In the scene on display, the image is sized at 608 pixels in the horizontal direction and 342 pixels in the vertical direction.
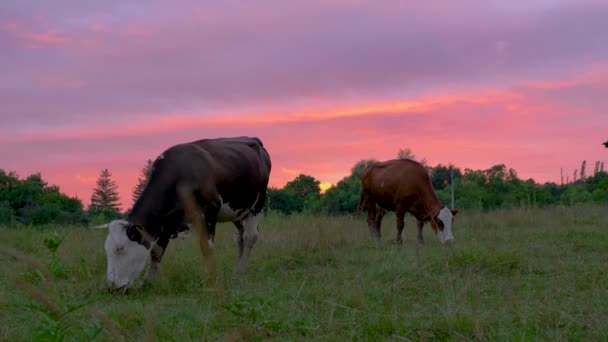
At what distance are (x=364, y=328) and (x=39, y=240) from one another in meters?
9.00

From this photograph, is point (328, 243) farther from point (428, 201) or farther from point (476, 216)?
point (476, 216)

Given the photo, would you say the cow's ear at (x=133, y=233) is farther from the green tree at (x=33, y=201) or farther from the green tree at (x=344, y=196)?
the green tree at (x=344, y=196)

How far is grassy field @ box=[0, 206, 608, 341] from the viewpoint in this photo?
15.1 ft

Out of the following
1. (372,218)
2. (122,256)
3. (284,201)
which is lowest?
(284,201)

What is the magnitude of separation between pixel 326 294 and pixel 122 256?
2.59 metres

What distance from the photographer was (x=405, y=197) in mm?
13336

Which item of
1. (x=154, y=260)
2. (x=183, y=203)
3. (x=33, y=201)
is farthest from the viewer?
(x=33, y=201)

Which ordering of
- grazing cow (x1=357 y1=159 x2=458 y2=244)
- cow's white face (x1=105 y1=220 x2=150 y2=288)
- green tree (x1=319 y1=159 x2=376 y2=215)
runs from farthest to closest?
1. green tree (x1=319 y1=159 x2=376 y2=215)
2. grazing cow (x1=357 y1=159 x2=458 y2=244)
3. cow's white face (x1=105 y1=220 x2=150 y2=288)

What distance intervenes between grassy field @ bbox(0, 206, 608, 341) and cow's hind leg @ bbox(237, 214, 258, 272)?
7.0 inches

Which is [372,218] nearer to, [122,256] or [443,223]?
[443,223]

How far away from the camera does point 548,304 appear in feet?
17.6

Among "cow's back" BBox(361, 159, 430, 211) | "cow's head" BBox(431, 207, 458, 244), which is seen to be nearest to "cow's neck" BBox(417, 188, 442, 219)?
"cow's back" BBox(361, 159, 430, 211)

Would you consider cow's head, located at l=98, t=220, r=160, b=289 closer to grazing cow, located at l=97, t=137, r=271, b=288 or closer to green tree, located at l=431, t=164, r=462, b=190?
grazing cow, located at l=97, t=137, r=271, b=288

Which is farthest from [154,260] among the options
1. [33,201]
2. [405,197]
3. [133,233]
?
[33,201]
